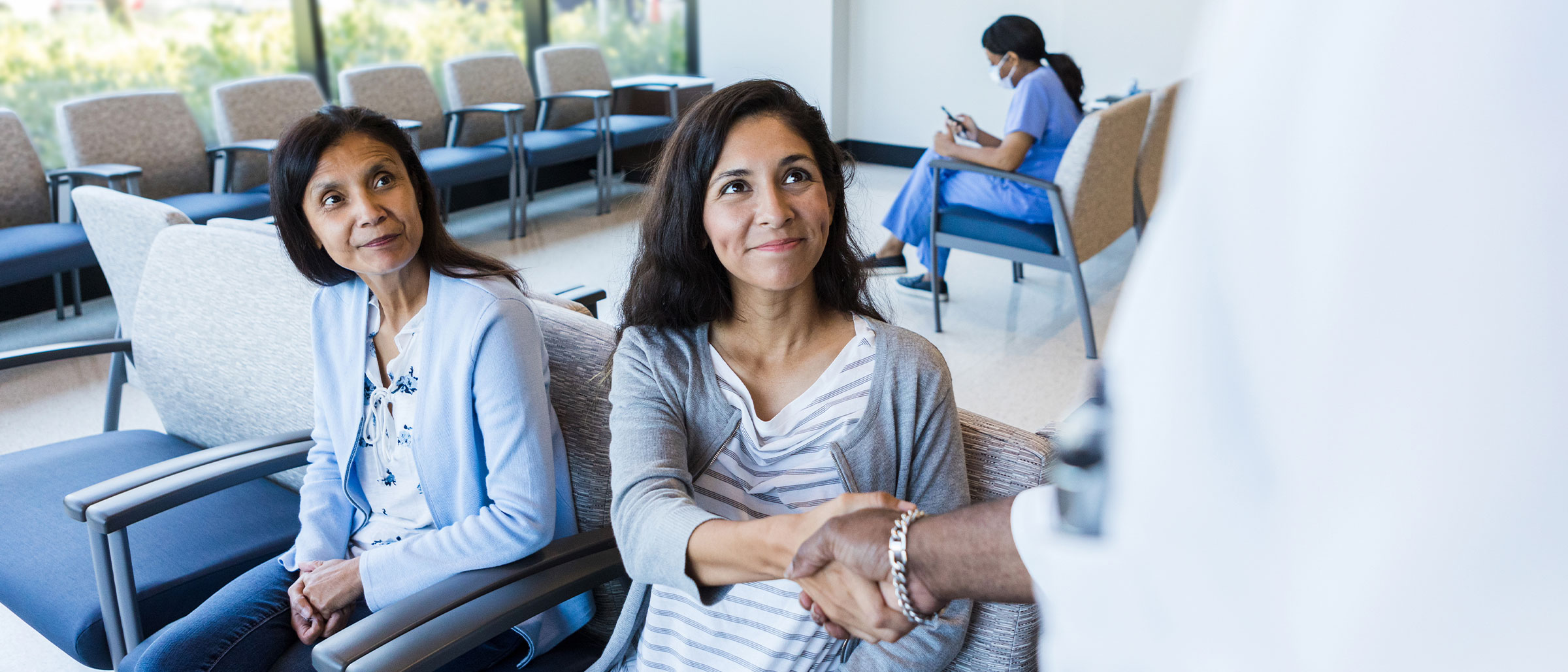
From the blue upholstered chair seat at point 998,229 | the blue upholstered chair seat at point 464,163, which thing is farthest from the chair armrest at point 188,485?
the blue upholstered chair seat at point 464,163

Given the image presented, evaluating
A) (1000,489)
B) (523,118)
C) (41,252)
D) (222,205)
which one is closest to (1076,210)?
(1000,489)

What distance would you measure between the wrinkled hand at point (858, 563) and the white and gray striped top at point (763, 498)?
172mm

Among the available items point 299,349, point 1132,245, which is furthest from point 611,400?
point 1132,245

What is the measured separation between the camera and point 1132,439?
426 millimetres

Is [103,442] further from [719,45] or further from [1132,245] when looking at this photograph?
[719,45]

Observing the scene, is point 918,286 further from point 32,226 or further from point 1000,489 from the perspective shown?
point 32,226

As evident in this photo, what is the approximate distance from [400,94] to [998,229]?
11.4ft

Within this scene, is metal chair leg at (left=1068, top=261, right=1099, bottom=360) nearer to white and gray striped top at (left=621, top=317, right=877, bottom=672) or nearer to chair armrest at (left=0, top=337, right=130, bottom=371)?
white and gray striped top at (left=621, top=317, right=877, bottom=672)

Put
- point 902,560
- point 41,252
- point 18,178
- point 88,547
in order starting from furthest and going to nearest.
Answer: point 18,178, point 41,252, point 88,547, point 902,560

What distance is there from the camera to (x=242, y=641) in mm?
1387

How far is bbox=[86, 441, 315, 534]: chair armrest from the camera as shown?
143 centimetres

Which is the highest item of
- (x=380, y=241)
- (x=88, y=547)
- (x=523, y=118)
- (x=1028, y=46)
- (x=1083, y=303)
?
(x=1028, y=46)

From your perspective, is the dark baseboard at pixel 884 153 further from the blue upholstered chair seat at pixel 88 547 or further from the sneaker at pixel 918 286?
the blue upholstered chair seat at pixel 88 547

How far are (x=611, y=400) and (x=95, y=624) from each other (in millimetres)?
945
